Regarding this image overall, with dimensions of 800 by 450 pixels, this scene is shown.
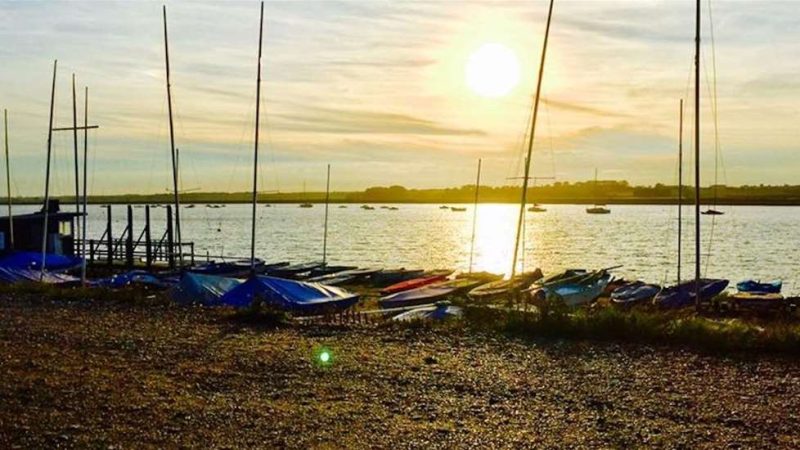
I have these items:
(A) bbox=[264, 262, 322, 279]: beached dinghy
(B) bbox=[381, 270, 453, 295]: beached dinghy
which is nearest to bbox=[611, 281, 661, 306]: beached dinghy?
(B) bbox=[381, 270, 453, 295]: beached dinghy

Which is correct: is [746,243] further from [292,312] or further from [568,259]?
[292,312]

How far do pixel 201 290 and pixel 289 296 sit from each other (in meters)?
3.57

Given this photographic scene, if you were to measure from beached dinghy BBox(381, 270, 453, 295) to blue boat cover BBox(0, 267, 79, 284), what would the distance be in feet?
44.1

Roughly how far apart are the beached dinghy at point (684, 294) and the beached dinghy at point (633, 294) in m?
0.59

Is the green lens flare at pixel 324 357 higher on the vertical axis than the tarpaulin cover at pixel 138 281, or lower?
higher

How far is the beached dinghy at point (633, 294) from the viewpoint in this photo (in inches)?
1251

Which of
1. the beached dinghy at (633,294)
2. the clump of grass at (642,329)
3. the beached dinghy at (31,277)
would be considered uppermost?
the clump of grass at (642,329)

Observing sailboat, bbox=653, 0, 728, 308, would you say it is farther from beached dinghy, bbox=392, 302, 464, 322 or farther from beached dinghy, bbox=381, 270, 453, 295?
beached dinghy, bbox=381, 270, 453, 295

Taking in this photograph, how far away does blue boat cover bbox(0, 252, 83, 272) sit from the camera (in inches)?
1298

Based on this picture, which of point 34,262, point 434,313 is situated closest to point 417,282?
point 434,313

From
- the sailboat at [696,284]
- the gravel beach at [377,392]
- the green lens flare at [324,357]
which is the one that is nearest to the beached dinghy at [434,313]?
the gravel beach at [377,392]

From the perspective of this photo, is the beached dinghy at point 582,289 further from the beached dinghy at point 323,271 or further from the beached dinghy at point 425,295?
the beached dinghy at point 323,271

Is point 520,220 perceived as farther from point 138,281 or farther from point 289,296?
point 138,281

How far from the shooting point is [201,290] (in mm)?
24234
